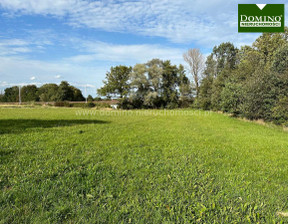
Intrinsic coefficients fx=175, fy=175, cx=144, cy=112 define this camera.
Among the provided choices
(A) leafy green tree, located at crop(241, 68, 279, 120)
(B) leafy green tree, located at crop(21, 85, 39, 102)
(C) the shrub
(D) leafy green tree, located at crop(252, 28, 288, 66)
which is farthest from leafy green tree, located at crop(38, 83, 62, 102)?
(C) the shrub

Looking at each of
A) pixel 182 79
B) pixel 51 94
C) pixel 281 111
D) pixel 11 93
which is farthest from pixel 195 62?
pixel 11 93

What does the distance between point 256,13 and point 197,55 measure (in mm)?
26162

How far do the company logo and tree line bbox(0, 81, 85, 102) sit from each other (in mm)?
55711

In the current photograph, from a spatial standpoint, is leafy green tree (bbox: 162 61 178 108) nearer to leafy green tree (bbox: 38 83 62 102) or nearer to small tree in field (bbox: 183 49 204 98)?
small tree in field (bbox: 183 49 204 98)

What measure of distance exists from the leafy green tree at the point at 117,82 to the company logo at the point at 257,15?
1024 inches

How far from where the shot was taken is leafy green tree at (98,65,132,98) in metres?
35.5

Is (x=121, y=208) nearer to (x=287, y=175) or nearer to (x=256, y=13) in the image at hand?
(x=287, y=175)

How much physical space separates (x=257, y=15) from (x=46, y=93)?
207 ft

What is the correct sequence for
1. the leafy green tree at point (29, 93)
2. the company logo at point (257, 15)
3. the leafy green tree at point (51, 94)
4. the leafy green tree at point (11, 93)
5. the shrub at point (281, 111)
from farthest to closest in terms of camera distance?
the leafy green tree at point (11, 93) < the leafy green tree at point (29, 93) < the leafy green tree at point (51, 94) < the shrub at point (281, 111) < the company logo at point (257, 15)

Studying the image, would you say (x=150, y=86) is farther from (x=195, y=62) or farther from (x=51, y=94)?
(x=51, y=94)

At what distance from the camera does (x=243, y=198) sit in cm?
262

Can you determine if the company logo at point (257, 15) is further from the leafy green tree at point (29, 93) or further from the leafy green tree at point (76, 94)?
the leafy green tree at point (29, 93)

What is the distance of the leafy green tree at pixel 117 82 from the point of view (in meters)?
35.5

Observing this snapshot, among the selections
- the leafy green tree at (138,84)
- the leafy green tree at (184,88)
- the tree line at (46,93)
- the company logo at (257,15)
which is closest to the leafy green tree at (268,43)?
the company logo at (257,15)
